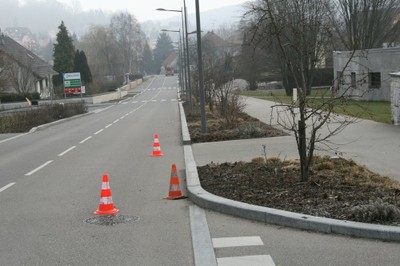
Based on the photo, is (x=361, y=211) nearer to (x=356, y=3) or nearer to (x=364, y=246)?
(x=364, y=246)

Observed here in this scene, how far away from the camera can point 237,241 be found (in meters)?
6.14

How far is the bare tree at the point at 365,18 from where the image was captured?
150ft

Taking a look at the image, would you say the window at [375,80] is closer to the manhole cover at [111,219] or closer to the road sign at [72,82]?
the manhole cover at [111,219]

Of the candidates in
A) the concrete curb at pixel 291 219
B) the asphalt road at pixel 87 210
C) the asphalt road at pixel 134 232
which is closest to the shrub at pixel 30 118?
the asphalt road at pixel 87 210

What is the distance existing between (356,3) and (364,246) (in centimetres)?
4354

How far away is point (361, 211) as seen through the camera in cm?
638

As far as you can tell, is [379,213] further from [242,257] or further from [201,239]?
[201,239]

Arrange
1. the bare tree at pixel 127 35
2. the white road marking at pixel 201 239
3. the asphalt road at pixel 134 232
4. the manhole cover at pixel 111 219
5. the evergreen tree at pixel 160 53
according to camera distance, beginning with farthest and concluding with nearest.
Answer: the evergreen tree at pixel 160 53, the bare tree at pixel 127 35, the manhole cover at pixel 111 219, the asphalt road at pixel 134 232, the white road marking at pixel 201 239

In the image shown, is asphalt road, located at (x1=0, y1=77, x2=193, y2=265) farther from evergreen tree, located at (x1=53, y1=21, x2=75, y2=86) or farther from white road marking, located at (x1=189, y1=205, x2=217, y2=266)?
evergreen tree, located at (x1=53, y1=21, x2=75, y2=86)

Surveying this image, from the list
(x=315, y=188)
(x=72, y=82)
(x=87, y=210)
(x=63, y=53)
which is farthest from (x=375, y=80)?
(x=63, y=53)

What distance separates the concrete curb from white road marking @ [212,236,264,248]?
23.9 inches

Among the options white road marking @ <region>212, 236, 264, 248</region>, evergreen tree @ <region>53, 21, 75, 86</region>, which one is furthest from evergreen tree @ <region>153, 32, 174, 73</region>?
white road marking @ <region>212, 236, 264, 248</region>

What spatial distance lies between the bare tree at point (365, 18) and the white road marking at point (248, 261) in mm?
41974

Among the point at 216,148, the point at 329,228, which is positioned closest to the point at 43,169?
the point at 216,148
